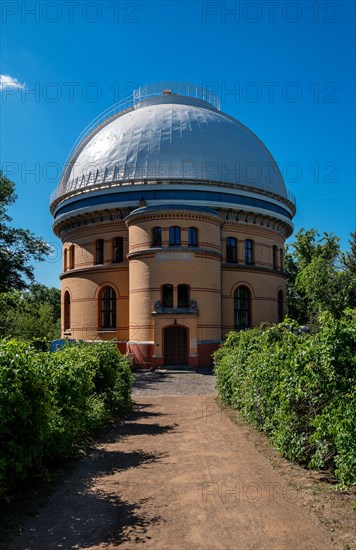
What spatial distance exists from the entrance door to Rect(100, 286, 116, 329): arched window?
5047 mm

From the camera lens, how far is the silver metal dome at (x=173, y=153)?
30.8 m

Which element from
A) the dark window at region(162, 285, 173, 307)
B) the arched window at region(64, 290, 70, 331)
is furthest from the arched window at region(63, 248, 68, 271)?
the dark window at region(162, 285, 173, 307)

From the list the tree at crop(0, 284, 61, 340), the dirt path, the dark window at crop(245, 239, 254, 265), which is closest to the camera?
the dirt path

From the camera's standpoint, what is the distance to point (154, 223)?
2791 centimetres

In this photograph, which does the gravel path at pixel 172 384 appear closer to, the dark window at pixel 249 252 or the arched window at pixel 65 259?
the dark window at pixel 249 252

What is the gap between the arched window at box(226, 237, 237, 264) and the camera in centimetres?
3128

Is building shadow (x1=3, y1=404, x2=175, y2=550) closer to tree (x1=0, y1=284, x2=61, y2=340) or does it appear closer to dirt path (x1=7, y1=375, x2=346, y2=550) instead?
dirt path (x1=7, y1=375, x2=346, y2=550)

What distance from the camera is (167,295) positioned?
27.5m

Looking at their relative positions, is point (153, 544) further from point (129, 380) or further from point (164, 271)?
point (164, 271)

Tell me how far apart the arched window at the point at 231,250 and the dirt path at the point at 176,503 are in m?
21.4

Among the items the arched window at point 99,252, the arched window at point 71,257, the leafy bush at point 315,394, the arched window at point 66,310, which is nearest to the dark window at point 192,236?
the arched window at point 99,252

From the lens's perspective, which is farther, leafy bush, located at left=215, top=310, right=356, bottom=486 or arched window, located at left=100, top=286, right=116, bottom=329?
arched window, located at left=100, top=286, right=116, bottom=329

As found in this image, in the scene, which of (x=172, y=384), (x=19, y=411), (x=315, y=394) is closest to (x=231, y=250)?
(x=172, y=384)

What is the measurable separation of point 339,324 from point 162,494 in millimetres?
3513
